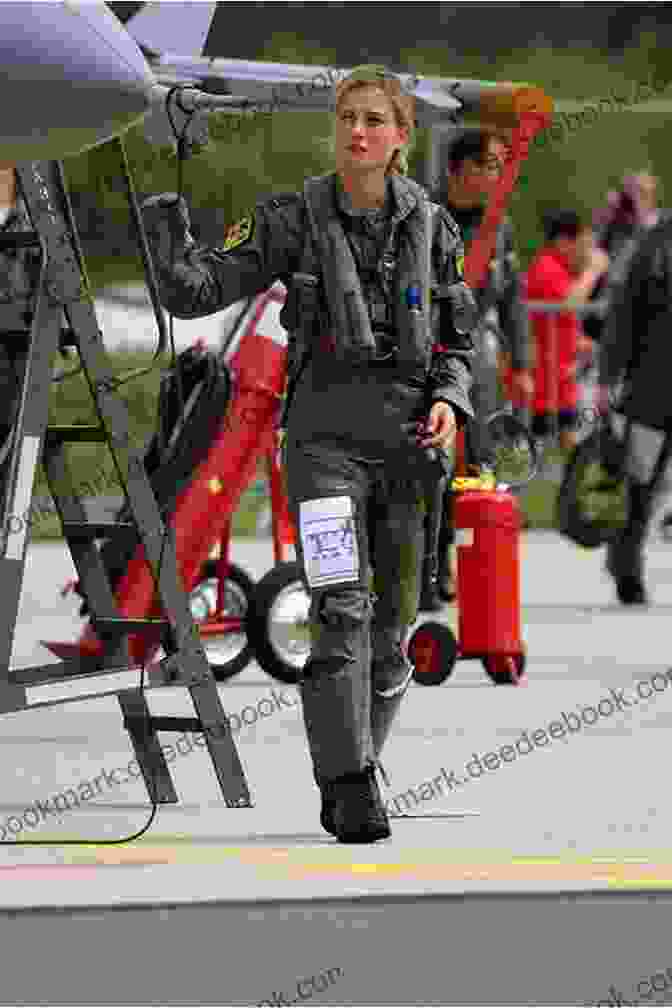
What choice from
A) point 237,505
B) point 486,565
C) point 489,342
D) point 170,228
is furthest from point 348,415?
point 489,342

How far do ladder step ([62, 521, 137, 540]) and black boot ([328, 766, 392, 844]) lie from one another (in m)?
1.01

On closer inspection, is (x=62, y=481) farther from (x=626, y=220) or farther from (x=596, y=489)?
(x=626, y=220)

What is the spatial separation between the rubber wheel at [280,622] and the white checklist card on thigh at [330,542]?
393 centimetres

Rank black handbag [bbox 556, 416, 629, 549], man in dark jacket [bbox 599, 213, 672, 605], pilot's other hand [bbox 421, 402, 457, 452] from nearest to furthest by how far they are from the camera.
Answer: pilot's other hand [bbox 421, 402, 457, 452]
man in dark jacket [bbox 599, 213, 672, 605]
black handbag [bbox 556, 416, 629, 549]

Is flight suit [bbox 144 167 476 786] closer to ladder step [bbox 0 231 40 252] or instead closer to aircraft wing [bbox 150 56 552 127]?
ladder step [bbox 0 231 40 252]

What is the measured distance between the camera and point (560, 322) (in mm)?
20703

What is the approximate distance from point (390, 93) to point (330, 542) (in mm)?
1119

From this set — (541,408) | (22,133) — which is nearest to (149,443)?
(22,133)

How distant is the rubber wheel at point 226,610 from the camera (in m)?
11.6

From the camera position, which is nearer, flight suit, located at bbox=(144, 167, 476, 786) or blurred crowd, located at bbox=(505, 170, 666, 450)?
flight suit, located at bbox=(144, 167, 476, 786)

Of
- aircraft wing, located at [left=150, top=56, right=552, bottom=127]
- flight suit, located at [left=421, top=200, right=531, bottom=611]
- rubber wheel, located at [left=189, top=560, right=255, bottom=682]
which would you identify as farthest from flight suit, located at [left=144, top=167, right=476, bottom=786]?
rubber wheel, located at [left=189, top=560, right=255, bottom=682]

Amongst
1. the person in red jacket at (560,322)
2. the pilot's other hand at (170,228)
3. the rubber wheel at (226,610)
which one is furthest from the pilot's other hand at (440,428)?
the person in red jacket at (560,322)

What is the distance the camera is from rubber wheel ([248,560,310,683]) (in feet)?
37.2

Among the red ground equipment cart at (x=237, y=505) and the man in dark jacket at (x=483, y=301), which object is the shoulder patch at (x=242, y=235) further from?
the man in dark jacket at (x=483, y=301)
